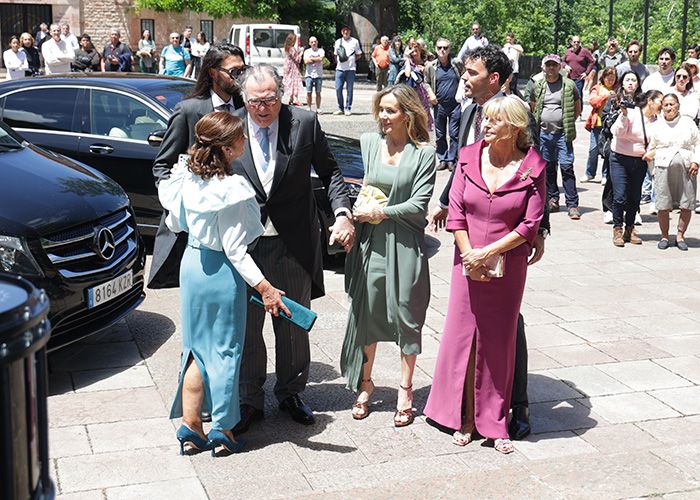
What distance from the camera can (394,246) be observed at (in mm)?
5691

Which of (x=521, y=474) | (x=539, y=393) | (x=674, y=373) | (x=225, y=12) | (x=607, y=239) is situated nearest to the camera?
(x=521, y=474)

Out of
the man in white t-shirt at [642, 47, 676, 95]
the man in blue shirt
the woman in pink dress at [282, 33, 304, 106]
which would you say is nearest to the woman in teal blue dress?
the man in white t-shirt at [642, 47, 676, 95]

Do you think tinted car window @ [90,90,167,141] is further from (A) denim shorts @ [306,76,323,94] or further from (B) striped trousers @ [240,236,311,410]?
(A) denim shorts @ [306,76,323,94]

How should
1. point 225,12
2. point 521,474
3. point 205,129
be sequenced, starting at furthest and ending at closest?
point 225,12
point 521,474
point 205,129

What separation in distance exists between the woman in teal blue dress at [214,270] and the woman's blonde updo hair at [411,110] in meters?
1.08

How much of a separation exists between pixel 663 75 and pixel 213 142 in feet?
36.6

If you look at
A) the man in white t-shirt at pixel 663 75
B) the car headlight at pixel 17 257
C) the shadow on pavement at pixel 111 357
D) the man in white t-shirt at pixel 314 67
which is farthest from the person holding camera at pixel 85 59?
the car headlight at pixel 17 257

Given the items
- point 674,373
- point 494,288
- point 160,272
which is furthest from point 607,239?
point 160,272

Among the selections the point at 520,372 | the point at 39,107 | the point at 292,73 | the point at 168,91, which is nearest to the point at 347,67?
the point at 292,73

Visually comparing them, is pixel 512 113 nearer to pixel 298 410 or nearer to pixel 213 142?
pixel 213 142

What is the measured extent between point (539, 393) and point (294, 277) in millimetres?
1814

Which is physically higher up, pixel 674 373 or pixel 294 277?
pixel 294 277

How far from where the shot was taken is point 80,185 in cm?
684

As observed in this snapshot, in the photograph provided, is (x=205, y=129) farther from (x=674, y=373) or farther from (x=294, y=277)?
(x=674, y=373)
